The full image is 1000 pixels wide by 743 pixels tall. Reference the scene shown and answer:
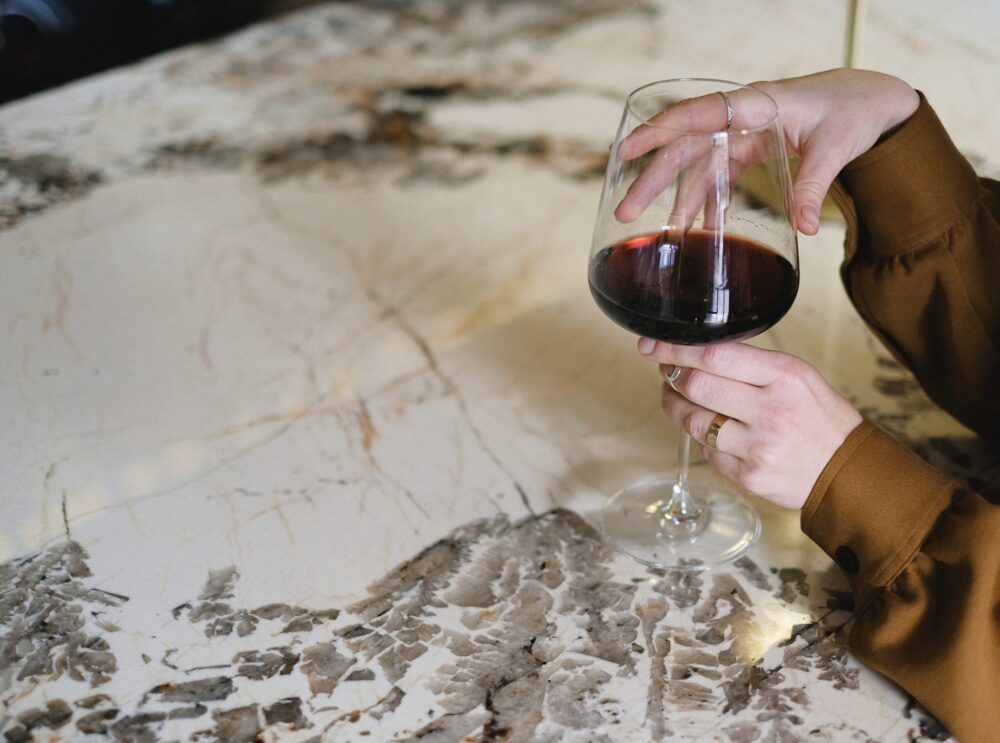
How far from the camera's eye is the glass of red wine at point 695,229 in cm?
72

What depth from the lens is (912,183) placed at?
97 centimetres

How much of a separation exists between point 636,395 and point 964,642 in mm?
440

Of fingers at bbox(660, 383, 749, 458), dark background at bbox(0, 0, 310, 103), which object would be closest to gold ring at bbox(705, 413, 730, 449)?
fingers at bbox(660, 383, 749, 458)

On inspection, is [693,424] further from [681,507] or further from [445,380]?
[445,380]

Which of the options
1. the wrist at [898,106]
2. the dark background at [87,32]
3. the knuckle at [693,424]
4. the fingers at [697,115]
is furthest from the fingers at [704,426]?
the dark background at [87,32]

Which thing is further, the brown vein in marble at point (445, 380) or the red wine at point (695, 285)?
the brown vein in marble at point (445, 380)

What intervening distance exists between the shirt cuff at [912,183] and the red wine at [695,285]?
0.88 feet

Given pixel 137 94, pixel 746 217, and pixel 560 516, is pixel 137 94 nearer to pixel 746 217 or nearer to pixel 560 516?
pixel 560 516

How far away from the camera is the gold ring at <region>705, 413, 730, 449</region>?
82 cm

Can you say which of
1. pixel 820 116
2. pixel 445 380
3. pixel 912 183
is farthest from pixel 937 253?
pixel 445 380

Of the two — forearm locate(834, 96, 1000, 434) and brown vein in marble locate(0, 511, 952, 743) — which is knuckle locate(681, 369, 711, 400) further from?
forearm locate(834, 96, 1000, 434)

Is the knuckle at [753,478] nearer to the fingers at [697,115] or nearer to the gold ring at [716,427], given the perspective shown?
the gold ring at [716,427]

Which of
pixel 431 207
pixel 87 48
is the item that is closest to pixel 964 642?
pixel 431 207

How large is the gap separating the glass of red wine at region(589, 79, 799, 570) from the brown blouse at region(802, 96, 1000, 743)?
16 centimetres
